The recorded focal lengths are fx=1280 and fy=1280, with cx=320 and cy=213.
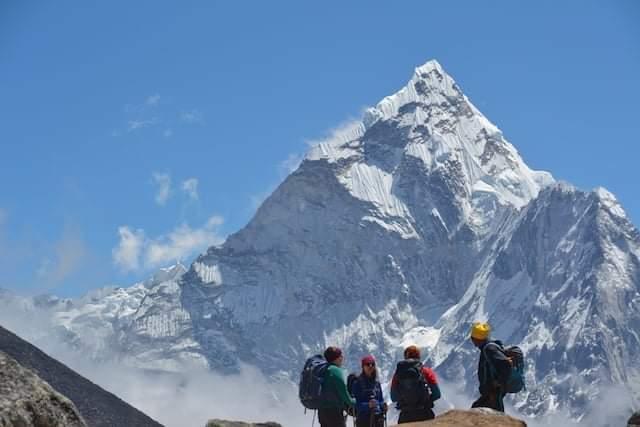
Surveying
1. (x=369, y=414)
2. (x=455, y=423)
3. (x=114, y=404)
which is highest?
(x=114, y=404)

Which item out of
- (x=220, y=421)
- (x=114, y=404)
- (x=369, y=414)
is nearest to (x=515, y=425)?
(x=369, y=414)

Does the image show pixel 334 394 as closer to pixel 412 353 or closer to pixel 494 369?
pixel 412 353

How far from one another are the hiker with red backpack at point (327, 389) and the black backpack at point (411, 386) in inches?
30.4

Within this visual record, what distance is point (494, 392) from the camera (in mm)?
18531

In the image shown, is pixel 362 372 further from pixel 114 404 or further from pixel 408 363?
pixel 114 404

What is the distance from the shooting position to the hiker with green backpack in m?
18.5

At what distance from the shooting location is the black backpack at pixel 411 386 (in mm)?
18781

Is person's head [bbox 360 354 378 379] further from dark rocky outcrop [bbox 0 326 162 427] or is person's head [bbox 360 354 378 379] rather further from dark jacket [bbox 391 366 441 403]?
dark rocky outcrop [bbox 0 326 162 427]

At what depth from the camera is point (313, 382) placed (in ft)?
63.4

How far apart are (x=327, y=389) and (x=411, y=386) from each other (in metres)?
1.28

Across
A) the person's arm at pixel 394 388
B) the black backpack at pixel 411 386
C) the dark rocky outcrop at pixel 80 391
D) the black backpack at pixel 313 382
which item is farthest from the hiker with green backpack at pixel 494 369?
the dark rocky outcrop at pixel 80 391

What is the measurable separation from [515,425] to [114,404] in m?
26.3

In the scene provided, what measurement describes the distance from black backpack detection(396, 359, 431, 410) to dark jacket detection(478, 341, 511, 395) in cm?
86

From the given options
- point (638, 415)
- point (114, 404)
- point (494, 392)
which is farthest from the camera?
point (114, 404)
